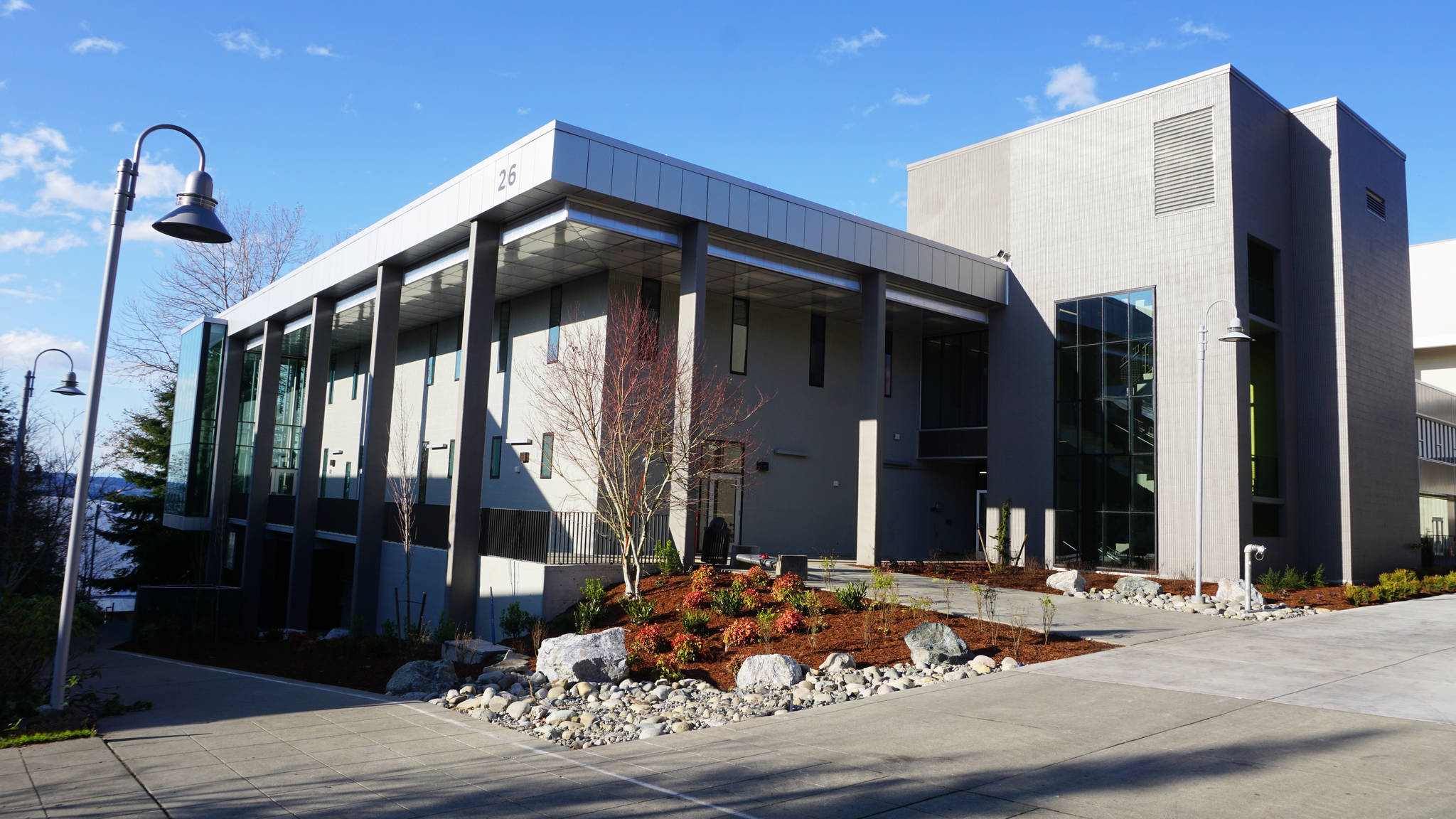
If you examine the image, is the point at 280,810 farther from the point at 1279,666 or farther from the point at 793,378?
the point at 793,378

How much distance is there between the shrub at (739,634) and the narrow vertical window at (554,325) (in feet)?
38.8

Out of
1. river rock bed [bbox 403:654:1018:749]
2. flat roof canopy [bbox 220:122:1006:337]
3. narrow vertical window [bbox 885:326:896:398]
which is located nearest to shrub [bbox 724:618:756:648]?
river rock bed [bbox 403:654:1018:749]

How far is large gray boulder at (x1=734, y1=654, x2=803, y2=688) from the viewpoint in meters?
10.2

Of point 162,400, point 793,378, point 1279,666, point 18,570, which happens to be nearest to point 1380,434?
point 793,378

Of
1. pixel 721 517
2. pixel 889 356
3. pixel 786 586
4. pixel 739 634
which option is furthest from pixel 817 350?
pixel 739 634

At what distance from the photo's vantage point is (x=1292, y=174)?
2408 centimetres

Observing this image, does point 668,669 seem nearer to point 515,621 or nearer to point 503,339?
point 515,621

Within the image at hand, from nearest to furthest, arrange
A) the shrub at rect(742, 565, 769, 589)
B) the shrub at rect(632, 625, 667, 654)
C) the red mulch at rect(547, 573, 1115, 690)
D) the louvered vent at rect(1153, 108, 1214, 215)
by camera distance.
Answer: the red mulch at rect(547, 573, 1115, 690)
the shrub at rect(632, 625, 667, 654)
the shrub at rect(742, 565, 769, 589)
the louvered vent at rect(1153, 108, 1214, 215)

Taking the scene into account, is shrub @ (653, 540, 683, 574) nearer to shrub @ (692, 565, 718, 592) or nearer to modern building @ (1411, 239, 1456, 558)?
shrub @ (692, 565, 718, 592)

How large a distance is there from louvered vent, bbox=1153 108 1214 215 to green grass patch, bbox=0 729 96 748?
921 inches

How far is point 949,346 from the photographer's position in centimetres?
2795

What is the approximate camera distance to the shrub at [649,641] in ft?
38.2

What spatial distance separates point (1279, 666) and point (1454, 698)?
75.6 inches

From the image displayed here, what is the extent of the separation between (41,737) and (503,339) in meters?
17.6
